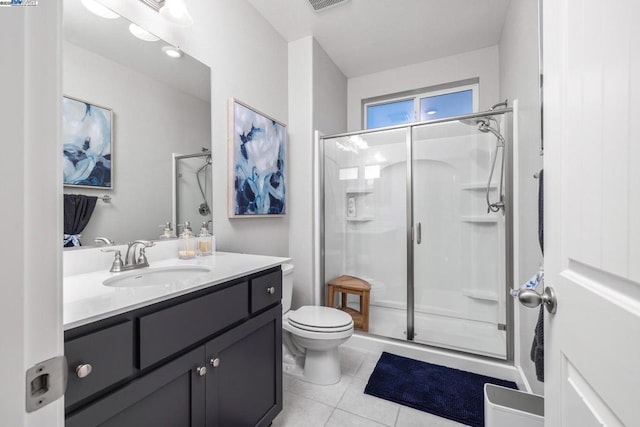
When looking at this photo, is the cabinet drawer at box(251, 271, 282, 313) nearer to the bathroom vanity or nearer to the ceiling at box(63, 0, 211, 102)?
the bathroom vanity

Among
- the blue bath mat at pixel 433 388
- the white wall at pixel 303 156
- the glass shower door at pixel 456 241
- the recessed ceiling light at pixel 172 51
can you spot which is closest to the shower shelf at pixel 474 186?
the glass shower door at pixel 456 241

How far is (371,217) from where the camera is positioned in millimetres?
2715

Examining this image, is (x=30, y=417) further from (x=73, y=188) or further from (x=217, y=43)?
(x=217, y=43)

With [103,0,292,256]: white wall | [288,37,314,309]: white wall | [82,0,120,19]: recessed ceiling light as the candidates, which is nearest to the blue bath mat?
[288,37,314,309]: white wall

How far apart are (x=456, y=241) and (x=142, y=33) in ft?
8.63

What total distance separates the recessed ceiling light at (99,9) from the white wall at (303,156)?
55.9 inches

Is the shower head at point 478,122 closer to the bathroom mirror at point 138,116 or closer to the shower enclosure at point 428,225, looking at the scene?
the shower enclosure at point 428,225

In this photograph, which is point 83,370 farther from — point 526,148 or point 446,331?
point 446,331

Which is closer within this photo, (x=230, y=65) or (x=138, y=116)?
(x=138, y=116)

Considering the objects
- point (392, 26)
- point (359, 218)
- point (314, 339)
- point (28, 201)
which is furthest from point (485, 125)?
point (28, 201)

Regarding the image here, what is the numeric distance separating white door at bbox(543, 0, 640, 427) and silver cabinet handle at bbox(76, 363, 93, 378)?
1003 millimetres

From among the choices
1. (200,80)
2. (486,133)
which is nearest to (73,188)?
(200,80)

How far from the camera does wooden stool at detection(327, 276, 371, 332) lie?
2.40 metres

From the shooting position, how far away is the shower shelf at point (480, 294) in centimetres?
227
